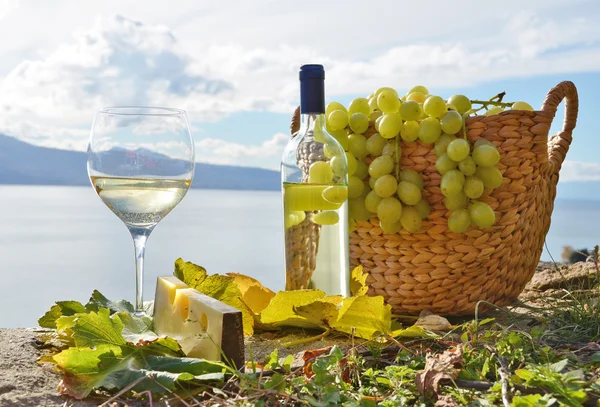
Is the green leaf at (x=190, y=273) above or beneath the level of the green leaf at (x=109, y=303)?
above

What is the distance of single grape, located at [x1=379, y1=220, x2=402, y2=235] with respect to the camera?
136cm

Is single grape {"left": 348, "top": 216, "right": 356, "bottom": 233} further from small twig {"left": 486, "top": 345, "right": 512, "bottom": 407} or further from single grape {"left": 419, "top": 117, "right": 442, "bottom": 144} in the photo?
small twig {"left": 486, "top": 345, "right": 512, "bottom": 407}

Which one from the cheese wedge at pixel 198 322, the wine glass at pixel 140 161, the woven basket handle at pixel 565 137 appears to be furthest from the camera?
the woven basket handle at pixel 565 137

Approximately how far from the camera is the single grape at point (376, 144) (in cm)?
138

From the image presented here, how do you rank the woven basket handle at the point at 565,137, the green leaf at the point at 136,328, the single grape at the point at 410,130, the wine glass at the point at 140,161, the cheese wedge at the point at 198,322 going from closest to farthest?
1. the cheese wedge at the point at 198,322
2. the green leaf at the point at 136,328
3. the wine glass at the point at 140,161
4. the single grape at the point at 410,130
5. the woven basket handle at the point at 565,137

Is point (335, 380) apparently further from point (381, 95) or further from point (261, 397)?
point (381, 95)

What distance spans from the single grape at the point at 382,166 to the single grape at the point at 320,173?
11 cm

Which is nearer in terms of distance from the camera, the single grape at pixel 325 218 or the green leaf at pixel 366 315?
the green leaf at pixel 366 315

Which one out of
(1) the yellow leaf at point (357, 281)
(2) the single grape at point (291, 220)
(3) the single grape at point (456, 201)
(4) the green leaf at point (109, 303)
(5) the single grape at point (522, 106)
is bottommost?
(4) the green leaf at point (109, 303)

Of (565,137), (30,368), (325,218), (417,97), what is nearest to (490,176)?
(417,97)

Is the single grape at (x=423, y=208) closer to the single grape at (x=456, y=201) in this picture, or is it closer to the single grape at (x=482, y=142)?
the single grape at (x=456, y=201)

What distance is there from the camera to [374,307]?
1.05 m

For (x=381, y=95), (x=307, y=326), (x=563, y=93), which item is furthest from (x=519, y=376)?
(x=563, y=93)

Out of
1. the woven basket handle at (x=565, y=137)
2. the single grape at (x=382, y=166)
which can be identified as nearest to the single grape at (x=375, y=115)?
the single grape at (x=382, y=166)
